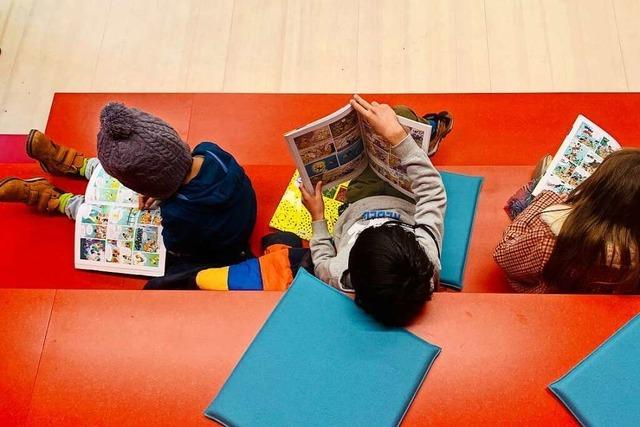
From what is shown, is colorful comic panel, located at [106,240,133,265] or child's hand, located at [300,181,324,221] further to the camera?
colorful comic panel, located at [106,240,133,265]

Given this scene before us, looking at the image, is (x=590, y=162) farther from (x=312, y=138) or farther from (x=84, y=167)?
(x=84, y=167)

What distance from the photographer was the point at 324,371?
125 cm

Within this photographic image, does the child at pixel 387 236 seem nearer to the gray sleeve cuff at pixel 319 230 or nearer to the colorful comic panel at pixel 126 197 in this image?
the gray sleeve cuff at pixel 319 230

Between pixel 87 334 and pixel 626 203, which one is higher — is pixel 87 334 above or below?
below

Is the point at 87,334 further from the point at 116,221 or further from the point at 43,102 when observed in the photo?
the point at 43,102

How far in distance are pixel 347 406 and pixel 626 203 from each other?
0.77 metres

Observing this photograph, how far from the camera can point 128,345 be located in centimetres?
133

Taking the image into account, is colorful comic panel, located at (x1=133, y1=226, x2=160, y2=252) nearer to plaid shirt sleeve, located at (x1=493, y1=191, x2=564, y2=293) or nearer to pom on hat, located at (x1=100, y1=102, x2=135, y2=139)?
pom on hat, located at (x1=100, y1=102, x2=135, y2=139)

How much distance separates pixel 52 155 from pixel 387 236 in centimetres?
138

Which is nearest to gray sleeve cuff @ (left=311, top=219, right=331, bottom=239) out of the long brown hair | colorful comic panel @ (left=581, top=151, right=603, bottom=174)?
the long brown hair

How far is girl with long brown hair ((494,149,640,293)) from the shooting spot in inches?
49.3

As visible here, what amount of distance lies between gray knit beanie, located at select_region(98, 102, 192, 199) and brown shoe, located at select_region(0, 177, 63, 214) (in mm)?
620
